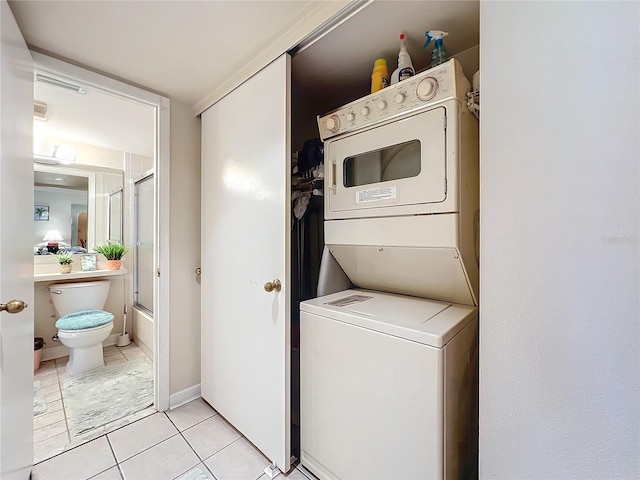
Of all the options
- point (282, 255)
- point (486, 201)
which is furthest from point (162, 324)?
point (486, 201)

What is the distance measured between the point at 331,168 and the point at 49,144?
3.02 meters

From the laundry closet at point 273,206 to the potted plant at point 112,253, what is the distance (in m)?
1.63

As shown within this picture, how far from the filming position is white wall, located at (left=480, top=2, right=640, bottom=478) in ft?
1.72

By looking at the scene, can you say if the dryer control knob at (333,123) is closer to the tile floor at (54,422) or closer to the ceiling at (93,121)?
the ceiling at (93,121)

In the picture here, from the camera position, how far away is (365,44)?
1298 millimetres

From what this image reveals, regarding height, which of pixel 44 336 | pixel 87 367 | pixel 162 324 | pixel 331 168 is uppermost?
pixel 331 168

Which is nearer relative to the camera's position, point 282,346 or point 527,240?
point 527,240

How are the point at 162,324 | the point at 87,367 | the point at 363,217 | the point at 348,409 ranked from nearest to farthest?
the point at 348,409, the point at 363,217, the point at 162,324, the point at 87,367

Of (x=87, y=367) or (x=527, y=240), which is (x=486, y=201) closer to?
(x=527, y=240)

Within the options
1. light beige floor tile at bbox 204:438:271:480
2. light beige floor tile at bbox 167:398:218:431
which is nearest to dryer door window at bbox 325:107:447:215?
light beige floor tile at bbox 204:438:271:480

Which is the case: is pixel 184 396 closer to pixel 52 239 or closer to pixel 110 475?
pixel 110 475

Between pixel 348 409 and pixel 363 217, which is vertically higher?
pixel 363 217

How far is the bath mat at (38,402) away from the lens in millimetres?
1823

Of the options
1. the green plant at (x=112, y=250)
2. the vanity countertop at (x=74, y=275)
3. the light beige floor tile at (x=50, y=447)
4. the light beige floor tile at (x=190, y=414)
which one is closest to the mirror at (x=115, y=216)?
the green plant at (x=112, y=250)
